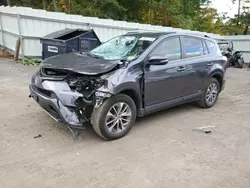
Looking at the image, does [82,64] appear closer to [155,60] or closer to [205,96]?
[155,60]

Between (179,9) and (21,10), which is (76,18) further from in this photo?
(179,9)

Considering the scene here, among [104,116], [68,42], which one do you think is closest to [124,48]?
[104,116]

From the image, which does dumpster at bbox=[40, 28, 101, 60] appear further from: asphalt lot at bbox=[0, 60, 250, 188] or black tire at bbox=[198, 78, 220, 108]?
black tire at bbox=[198, 78, 220, 108]

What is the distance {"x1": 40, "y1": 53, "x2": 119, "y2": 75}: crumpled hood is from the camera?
3965 millimetres

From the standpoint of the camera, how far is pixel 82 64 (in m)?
4.22

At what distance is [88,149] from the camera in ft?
12.7

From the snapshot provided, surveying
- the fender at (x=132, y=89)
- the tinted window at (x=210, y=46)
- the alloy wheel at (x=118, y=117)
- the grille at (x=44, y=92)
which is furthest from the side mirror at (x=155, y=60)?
the tinted window at (x=210, y=46)

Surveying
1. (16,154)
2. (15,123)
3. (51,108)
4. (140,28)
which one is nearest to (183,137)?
(51,108)

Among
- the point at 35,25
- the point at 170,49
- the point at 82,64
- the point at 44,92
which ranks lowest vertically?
the point at 44,92

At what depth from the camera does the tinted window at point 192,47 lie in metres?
5.39

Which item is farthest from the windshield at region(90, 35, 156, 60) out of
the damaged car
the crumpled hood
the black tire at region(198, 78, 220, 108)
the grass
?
the grass

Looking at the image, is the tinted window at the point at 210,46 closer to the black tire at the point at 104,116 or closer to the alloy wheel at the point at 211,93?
the alloy wheel at the point at 211,93

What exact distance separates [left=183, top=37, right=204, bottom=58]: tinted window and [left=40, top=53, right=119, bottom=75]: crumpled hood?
1.82 metres

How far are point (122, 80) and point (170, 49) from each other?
1.45 metres
